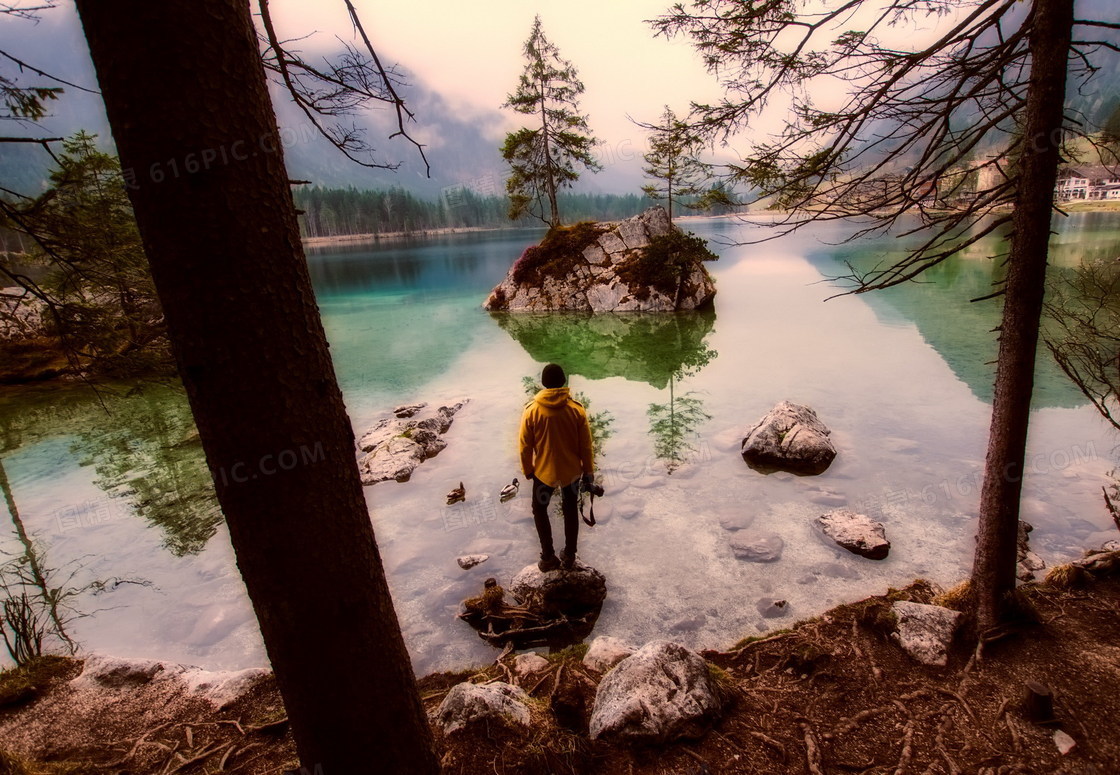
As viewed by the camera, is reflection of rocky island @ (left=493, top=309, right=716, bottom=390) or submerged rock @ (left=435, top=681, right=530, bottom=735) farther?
reflection of rocky island @ (left=493, top=309, right=716, bottom=390)

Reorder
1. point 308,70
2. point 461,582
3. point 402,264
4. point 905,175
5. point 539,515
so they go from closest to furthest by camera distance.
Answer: point 308,70
point 905,175
point 539,515
point 461,582
point 402,264

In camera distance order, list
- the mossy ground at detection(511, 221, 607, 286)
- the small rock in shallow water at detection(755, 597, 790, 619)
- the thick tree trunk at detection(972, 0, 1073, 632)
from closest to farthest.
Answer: the thick tree trunk at detection(972, 0, 1073, 632), the small rock in shallow water at detection(755, 597, 790, 619), the mossy ground at detection(511, 221, 607, 286)

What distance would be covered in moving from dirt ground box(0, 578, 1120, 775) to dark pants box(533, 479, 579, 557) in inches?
63.0

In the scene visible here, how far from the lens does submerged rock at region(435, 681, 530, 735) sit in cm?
363

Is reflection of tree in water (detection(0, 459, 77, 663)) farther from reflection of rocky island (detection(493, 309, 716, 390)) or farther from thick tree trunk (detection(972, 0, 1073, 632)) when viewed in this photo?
reflection of rocky island (detection(493, 309, 716, 390))

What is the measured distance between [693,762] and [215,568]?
7.77 metres

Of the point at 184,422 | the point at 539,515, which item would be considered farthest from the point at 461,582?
the point at 184,422

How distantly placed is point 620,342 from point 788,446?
12.1m

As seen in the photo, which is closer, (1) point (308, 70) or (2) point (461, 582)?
(1) point (308, 70)

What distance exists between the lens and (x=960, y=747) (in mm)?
3506

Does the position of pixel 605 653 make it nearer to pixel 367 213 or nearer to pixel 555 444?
pixel 555 444

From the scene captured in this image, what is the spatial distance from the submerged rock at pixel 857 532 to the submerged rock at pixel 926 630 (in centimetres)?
224

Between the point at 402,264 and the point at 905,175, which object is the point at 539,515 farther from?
the point at 402,264

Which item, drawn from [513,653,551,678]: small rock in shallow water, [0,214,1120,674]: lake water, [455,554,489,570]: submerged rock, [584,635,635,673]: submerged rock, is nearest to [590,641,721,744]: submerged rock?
[584,635,635,673]: submerged rock
